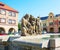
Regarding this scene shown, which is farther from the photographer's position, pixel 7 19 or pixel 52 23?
pixel 52 23

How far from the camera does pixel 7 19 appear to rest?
142 ft

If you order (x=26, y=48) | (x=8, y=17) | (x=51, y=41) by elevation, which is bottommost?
(x=26, y=48)

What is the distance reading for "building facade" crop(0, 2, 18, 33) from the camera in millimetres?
41656

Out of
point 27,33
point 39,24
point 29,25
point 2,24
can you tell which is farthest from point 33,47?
point 2,24

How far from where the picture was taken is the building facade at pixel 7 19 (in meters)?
41.7

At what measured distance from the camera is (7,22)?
43062 millimetres

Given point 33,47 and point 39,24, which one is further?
point 39,24

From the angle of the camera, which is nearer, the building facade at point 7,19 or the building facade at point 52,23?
the building facade at point 7,19

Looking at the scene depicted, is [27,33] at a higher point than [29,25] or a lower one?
lower

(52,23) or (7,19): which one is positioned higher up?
(7,19)

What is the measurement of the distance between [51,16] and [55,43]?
53.4 m

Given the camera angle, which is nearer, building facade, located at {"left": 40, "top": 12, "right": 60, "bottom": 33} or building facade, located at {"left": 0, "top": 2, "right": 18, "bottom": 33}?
building facade, located at {"left": 0, "top": 2, "right": 18, "bottom": 33}

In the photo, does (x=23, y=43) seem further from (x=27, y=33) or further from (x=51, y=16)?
(x=51, y=16)

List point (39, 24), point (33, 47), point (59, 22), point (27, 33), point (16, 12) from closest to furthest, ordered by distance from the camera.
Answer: point (33, 47), point (27, 33), point (39, 24), point (16, 12), point (59, 22)
